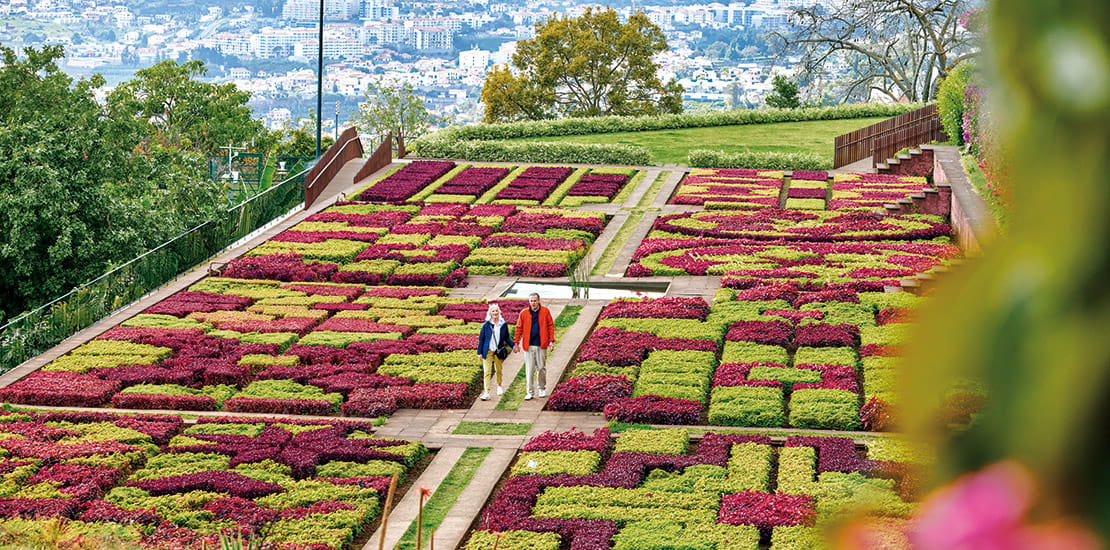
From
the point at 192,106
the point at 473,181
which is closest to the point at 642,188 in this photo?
the point at 473,181

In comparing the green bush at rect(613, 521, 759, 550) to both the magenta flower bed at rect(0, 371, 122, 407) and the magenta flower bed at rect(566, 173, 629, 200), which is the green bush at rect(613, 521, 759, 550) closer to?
the magenta flower bed at rect(0, 371, 122, 407)

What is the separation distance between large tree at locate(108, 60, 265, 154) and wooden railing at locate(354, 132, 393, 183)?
19234 millimetres

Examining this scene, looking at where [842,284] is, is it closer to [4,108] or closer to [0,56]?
[4,108]

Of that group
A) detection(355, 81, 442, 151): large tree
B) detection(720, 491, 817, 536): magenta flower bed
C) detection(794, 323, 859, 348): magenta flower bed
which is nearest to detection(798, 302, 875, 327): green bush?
detection(794, 323, 859, 348): magenta flower bed

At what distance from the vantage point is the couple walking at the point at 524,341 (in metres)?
15.6

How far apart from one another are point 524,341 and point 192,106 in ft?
133

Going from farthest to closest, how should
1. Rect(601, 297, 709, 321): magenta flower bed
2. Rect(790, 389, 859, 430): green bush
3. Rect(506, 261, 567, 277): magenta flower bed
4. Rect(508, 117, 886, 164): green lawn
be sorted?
Rect(508, 117, 886, 164): green lawn → Rect(506, 261, 567, 277): magenta flower bed → Rect(601, 297, 709, 321): magenta flower bed → Rect(790, 389, 859, 430): green bush

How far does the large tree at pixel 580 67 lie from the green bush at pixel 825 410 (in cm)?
3499

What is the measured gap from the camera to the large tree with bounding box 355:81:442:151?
185 feet

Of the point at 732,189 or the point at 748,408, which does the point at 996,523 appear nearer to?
the point at 748,408

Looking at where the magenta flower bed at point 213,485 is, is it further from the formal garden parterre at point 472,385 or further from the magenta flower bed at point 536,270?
the magenta flower bed at point 536,270

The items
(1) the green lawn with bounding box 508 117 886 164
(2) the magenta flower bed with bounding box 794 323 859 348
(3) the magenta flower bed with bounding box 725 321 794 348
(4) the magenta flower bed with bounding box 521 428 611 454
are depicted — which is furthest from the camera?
(1) the green lawn with bounding box 508 117 886 164

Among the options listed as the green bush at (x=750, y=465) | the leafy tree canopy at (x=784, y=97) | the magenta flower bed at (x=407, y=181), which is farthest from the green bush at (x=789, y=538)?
the leafy tree canopy at (x=784, y=97)

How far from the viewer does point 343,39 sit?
16275cm
